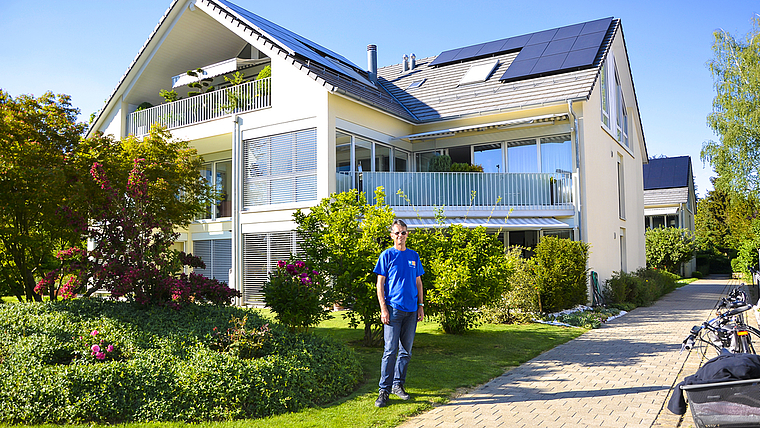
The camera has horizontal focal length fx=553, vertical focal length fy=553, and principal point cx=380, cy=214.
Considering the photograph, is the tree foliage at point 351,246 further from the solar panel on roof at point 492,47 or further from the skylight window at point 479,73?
the solar panel on roof at point 492,47

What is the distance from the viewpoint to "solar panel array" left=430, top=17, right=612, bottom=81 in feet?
60.0

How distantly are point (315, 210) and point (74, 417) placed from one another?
15.5ft

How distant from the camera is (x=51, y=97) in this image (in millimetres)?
10047

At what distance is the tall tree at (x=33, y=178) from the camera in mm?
8945

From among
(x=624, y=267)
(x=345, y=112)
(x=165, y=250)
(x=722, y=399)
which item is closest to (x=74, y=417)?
(x=165, y=250)

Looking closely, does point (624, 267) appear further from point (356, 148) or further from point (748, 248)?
point (356, 148)

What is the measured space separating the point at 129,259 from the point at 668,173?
43.5 metres

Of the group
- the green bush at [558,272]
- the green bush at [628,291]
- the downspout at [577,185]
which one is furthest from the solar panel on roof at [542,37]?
the green bush at [558,272]

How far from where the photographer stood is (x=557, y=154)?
17.3 m

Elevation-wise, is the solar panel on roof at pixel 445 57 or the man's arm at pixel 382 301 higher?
the solar panel on roof at pixel 445 57

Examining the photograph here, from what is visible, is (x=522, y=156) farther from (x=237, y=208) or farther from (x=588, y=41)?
(x=237, y=208)

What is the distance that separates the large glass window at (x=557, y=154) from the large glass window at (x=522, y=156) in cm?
27

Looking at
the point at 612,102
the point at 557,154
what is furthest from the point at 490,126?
the point at 612,102

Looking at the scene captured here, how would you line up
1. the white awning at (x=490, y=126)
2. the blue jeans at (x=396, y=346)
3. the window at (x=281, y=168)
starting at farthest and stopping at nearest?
the white awning at (x=490, y=126) → the window at (x=281, y=168) → the blue jeans at (x=396, y=346)
